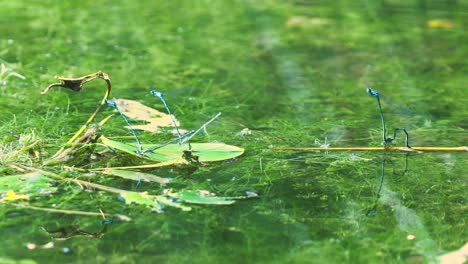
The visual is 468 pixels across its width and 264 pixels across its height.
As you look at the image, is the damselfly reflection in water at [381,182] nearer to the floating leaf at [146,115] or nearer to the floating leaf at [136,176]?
the floating leaf at [136,176]

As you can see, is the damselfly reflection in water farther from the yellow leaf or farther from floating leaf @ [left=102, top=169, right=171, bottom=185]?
the yellow leaf

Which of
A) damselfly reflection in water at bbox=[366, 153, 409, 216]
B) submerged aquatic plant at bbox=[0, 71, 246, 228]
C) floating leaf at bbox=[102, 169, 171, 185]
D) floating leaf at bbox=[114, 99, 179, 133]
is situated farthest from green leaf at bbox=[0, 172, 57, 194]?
damselfly reflection in water at bbox=[366, 153, 409, 216]

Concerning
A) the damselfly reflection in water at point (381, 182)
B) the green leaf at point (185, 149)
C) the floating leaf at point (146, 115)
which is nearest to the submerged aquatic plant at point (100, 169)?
the green leaf at point (185, 149)

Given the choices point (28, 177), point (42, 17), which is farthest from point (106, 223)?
point (42, 17)

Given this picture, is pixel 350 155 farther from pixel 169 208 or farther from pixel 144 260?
pixel 144 260

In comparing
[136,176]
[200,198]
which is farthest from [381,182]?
[136,176]
